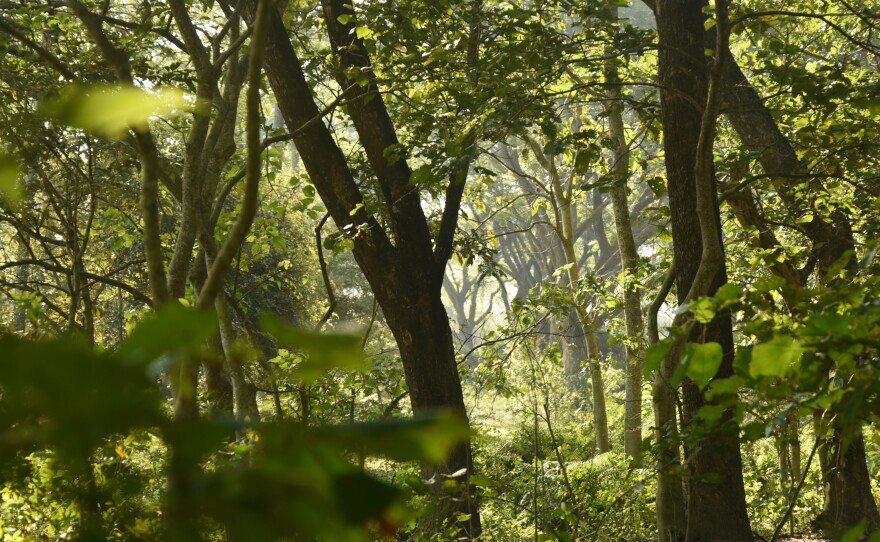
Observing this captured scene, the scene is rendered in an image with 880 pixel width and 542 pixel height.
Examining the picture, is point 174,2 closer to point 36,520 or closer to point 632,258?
point 36,520

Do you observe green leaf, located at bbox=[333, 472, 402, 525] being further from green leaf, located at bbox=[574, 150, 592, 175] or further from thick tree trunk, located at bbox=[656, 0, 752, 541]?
thick tree trunk, located at bbox=[656, 0, 752, 541]

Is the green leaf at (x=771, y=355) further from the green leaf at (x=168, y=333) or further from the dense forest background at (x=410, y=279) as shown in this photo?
the green leaf at (x=168, y=333)

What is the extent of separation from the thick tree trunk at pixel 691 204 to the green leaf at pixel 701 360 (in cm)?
317

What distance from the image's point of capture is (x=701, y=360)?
51.4 inches

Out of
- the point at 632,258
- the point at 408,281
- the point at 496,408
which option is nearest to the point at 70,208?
the point at 408,281

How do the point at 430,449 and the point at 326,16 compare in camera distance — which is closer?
the point at 430,449

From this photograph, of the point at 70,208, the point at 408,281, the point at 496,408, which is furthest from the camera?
the point at 496,408

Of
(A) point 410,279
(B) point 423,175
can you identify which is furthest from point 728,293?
(A) point 410,279

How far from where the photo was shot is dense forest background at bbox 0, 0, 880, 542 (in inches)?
17.8

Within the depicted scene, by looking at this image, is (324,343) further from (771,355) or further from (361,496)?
(771,355)

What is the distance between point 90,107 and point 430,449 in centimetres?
27

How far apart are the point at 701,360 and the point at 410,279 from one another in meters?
4.03

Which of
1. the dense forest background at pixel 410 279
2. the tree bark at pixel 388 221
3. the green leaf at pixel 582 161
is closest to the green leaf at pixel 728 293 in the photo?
the dense forest background at pixel 410 279

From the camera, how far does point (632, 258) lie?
8.83 meters
